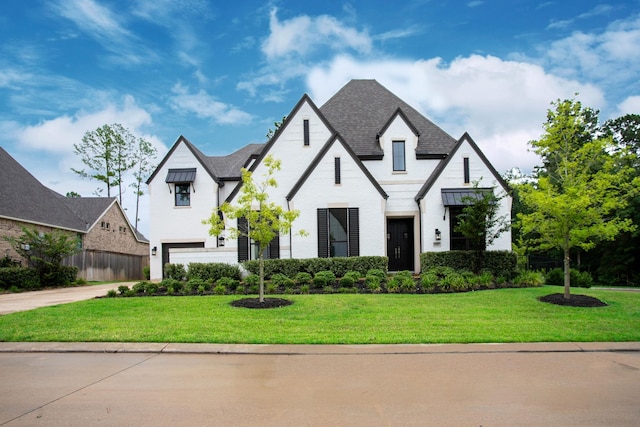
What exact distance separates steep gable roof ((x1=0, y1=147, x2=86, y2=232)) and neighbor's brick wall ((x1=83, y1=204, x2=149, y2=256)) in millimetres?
2098

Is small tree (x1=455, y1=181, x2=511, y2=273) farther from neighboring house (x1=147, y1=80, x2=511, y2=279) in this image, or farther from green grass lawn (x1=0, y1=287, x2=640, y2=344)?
green grass lawn (x1=0, y1=287, x2=640, y2=344)

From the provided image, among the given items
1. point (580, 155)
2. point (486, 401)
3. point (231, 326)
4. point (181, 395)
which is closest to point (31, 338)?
point (231, 326)

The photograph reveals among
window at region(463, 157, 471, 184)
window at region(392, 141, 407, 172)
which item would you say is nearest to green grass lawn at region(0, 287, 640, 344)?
window at region(463, 157, 471, 184)

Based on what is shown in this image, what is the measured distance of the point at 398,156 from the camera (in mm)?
20828

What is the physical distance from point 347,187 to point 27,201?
20.1 m

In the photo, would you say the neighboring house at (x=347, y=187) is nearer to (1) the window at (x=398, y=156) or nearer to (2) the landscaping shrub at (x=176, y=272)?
(1) the window at (x=398, y=156)

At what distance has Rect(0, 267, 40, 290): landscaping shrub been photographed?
19.4 meters

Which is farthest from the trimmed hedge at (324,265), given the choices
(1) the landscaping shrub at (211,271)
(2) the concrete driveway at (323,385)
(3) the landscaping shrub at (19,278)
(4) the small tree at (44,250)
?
(3) the landscaping shrub at (19,278)

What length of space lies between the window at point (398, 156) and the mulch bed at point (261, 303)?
10364 millimetres

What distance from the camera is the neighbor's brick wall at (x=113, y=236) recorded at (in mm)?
33594

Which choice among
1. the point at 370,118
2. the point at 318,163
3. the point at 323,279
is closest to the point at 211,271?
the point at 323,279

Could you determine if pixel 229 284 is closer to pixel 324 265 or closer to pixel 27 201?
pixel 324 265

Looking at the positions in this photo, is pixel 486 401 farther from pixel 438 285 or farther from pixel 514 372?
pixel 438 285

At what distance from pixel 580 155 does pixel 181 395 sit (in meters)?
12.2
